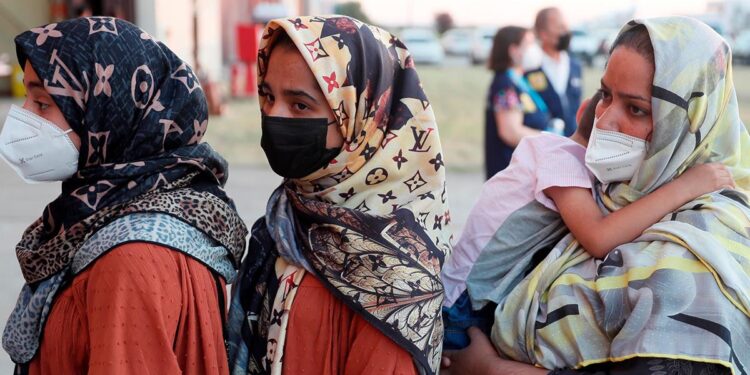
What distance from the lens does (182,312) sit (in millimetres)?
1884

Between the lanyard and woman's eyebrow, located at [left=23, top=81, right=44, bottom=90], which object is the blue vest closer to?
the lanyard

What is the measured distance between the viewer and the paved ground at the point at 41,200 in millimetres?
5824

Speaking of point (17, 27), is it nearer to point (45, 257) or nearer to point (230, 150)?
point (230, 150)

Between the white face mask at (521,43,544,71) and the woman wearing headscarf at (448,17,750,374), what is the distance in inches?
143

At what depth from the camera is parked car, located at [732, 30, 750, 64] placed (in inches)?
683

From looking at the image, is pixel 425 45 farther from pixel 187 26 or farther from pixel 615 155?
pixel 615 155

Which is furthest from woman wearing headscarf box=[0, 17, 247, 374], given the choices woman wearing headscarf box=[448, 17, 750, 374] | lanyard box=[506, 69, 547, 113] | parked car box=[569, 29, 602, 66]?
parked car box=[569, 29, 602, 66]

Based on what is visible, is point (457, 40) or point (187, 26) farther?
point (457, 40)

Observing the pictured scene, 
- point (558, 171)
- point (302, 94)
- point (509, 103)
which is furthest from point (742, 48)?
point (302, 94)

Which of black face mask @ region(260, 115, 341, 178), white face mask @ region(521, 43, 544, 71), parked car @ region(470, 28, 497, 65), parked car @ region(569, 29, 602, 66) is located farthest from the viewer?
parked car @ region(470, 28, 497, 65)

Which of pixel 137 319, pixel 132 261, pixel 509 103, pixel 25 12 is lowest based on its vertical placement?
pixel 25 12

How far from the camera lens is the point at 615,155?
1.90 metres

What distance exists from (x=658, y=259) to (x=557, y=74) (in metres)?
3.92

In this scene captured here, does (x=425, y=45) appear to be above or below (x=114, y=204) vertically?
below
